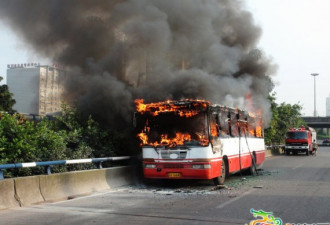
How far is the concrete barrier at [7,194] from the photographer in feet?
26.7

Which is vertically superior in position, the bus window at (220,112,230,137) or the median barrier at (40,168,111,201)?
the bus window at (220,112,230,137)

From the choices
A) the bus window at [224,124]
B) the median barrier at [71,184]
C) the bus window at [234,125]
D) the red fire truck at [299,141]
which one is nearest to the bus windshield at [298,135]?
the red fire truck at [299,141]

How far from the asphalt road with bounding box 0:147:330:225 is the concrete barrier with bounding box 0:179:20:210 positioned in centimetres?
28

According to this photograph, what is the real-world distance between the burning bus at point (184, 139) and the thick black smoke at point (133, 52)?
7.43 feet

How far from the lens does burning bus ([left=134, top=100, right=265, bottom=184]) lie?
11156 mm

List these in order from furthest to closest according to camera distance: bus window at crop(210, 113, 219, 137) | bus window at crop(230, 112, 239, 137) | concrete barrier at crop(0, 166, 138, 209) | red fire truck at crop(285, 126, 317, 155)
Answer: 1. red fire truck at crop(285, 126, 317, 155)
2. bus window at crop(230, 112, 239, 137)
3. bus window at crop(210, 113, 219, 137)
4. concrete barrier at crop(0, 166, 138, 209)

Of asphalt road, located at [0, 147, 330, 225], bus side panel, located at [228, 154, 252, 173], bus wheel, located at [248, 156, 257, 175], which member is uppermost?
bus side panel, located at [228, 154, 252, 173]

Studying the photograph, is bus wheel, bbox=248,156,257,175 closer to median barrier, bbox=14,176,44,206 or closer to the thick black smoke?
the thick black smoke

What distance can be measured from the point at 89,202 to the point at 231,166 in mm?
5556

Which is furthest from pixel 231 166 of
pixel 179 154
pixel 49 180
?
pixel 49 180

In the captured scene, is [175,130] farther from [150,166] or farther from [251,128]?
[251,128]

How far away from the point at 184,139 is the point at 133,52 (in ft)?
20.7

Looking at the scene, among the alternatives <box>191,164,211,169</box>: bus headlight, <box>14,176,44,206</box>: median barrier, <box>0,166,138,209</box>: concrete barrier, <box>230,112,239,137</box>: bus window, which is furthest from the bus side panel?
<box>14,176,44,206</box>: median barrier

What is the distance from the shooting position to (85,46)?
1638cm
